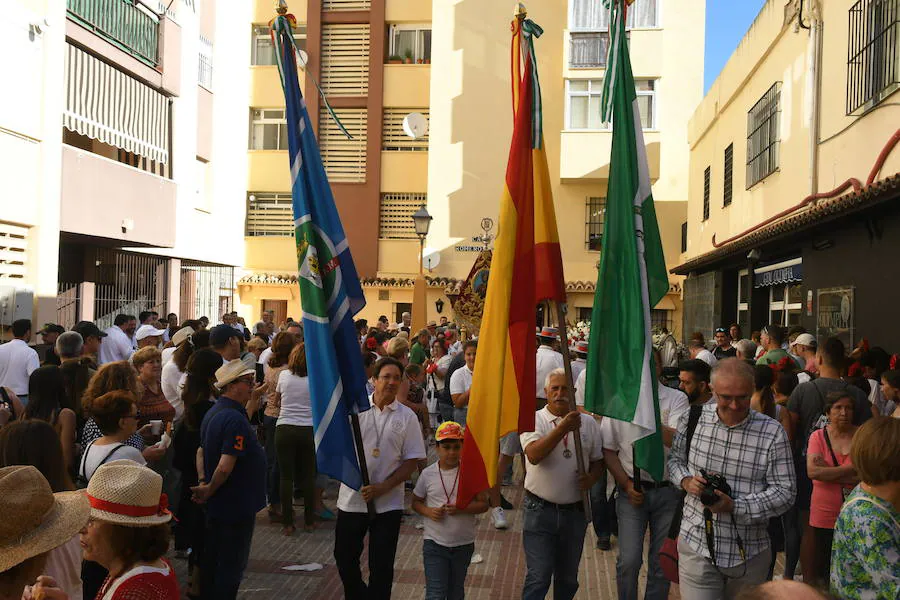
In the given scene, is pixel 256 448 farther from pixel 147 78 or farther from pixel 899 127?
pixel 147 78

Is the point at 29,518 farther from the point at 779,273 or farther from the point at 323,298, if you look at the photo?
the point at 779,273

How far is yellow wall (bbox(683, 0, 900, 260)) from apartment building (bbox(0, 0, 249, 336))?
13.0 m

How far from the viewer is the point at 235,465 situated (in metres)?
6.21

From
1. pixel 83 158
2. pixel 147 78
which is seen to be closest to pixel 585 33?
pixel 147 78

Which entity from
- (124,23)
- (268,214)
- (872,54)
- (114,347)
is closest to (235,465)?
(114,347)

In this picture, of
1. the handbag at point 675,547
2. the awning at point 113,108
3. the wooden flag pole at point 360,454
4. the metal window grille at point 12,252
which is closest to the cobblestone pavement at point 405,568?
the wooden flag pole at point 360,454

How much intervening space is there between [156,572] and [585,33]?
2902 cm

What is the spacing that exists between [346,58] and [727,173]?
16.7 meters

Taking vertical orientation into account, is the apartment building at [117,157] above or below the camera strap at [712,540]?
above

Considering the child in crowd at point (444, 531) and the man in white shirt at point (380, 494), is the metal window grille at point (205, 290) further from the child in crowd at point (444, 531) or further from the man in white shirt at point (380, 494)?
the child in crowd at point (444, 531)

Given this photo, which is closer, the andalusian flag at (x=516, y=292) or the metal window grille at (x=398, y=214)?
the andalusian flag at (x=516, y=292)

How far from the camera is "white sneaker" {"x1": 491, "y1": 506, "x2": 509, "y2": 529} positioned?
9.52m

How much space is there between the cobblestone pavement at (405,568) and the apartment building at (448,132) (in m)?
20.4

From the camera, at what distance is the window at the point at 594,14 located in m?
30.2
